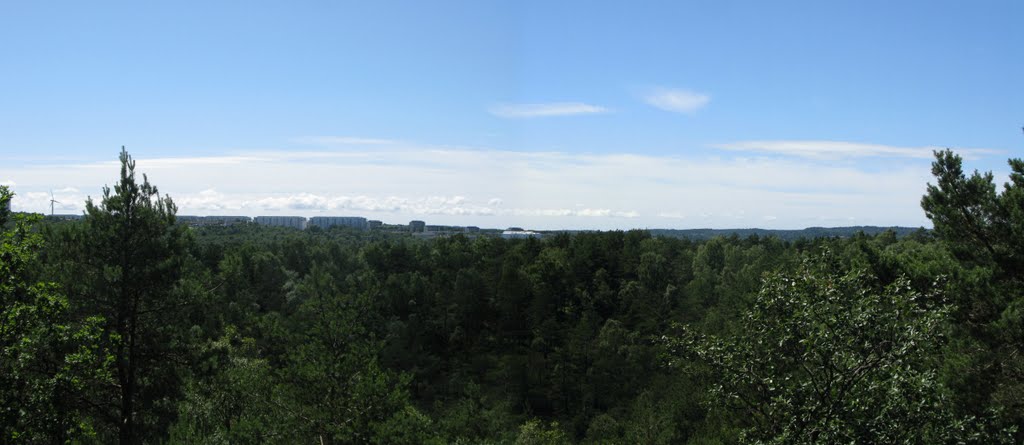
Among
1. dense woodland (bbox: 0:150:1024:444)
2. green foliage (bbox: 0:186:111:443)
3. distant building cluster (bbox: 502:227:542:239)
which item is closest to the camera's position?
dense woodland (bbox: 0:150:1024:444)

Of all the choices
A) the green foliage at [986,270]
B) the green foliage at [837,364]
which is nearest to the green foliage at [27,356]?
the green foliage at [837,364]

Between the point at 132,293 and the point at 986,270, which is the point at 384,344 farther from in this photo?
the point at 986,270

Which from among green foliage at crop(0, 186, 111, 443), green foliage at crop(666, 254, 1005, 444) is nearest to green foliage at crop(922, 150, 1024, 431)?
green foliage at crop(666, 254, 1005, 444)

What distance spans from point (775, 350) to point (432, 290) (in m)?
46.0

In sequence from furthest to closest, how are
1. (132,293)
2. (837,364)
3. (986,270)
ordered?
(132,293) → (986,270) → (837,364)

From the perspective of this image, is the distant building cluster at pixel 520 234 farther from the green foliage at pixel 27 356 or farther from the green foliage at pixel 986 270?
the green foliage at pixel 27 356

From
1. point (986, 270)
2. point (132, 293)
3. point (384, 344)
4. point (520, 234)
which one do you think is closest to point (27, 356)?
point (132, 293)

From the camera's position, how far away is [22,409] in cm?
826

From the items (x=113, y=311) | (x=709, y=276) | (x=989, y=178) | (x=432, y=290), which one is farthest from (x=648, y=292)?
(x=113, y=311)

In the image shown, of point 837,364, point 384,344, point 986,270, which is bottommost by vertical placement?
point 384,344

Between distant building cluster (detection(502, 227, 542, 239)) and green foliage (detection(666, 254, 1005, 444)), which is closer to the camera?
green foliage (detection(666, 254, 1005, 444))

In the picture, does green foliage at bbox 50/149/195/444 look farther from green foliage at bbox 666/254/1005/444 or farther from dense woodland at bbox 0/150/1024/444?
green foliage at bbox 666/254/1005/444

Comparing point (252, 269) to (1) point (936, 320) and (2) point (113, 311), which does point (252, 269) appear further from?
(1) point (936, 320)

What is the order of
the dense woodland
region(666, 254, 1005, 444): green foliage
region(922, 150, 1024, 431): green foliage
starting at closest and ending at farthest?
region(666, 254, 1005, 444): green foliage
the dense woodland
region(922, 150, 1024, 431): green foliage
